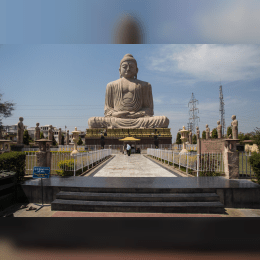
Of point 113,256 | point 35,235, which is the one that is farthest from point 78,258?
point 35,235

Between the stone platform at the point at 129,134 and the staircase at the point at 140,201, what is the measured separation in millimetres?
19830

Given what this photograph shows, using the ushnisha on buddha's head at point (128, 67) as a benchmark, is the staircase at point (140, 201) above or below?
below

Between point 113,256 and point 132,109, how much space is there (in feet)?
78.2

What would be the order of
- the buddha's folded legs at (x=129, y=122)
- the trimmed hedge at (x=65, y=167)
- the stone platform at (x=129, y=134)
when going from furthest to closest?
the buddha's folded legs at (x=129, y=122), the stone platform at (x=129, y=134), the trimmed hedge at (x=65, y=167)

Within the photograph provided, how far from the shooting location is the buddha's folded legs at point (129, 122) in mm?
25203

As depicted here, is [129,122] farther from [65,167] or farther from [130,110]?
[65,167]

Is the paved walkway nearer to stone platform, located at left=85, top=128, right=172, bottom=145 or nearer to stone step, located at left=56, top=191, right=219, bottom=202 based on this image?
stone step, located at left=56, top=191, right=219, bottom=202

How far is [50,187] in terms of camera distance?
4.85 meters

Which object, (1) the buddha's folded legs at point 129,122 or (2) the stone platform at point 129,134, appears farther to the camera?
(1) the buddha's folded legs at point 129,122

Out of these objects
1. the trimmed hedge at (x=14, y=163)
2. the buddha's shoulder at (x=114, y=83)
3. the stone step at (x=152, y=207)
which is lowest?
the stone step at (x=152, y=207)

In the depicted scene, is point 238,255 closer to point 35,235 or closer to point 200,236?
point 200,236

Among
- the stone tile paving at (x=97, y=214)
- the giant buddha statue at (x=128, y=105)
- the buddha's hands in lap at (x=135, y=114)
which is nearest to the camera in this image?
the stone tile paving at (x=97, y=214)

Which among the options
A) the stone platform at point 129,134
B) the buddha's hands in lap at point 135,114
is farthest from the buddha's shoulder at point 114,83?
the stone platform at point 129,134

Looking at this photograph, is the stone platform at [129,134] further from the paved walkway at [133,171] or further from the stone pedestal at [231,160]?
the stone pedestal at [231,160]
